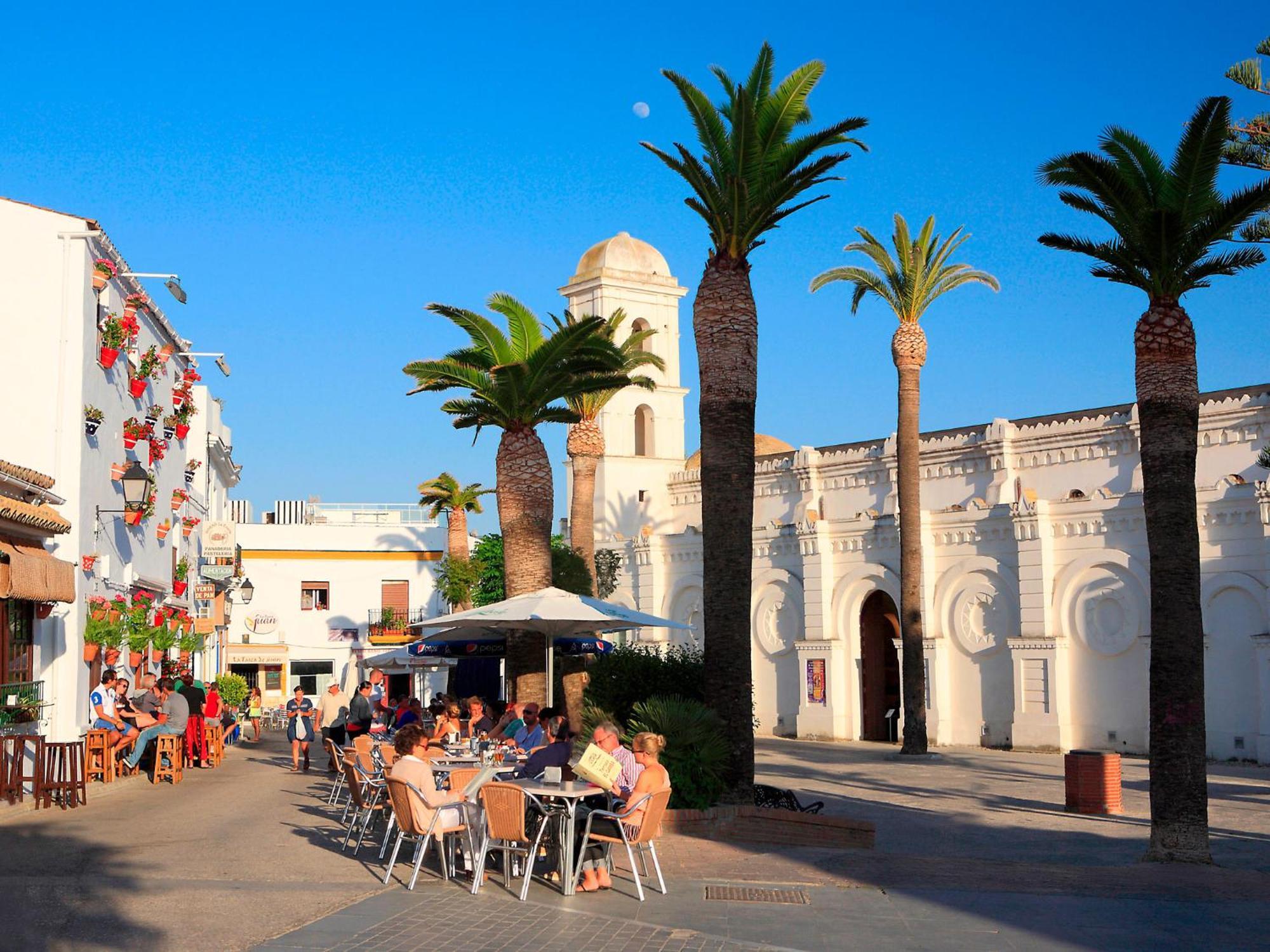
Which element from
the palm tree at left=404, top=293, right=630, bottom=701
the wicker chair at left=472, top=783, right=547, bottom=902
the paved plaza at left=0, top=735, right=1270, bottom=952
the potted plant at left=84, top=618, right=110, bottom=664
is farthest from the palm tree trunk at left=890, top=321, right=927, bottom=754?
the wicker chair at left=472, top=783, right=547, bottom=902

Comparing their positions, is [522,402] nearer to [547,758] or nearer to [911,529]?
[547,758]

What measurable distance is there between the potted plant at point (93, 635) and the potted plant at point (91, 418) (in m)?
2.96

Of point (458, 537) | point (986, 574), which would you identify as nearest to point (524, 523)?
point (986, 574)

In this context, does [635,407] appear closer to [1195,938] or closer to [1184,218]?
[1184,218]

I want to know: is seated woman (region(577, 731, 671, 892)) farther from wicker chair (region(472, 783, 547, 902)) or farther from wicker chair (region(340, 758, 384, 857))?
wicker chair (region(340, 758, 384, 857))

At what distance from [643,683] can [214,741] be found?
38.7 ft

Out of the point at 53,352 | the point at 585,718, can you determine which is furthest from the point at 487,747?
the point at 53,352

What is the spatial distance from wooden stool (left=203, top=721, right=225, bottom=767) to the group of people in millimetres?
1283

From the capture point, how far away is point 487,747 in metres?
17.0

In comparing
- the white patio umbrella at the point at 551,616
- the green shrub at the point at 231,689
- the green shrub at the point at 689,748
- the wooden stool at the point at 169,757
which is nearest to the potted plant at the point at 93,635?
the wooden stool at the point at 169,757

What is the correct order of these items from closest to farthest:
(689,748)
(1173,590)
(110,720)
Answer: (1173,590) → (689,748) → (110,720)

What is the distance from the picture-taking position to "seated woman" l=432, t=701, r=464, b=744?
17781 millimetres

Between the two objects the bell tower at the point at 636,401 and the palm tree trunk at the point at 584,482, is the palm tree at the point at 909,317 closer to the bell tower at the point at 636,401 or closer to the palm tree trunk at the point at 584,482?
the palm tree trunk at the point at 584,482

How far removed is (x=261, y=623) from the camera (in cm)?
5828
